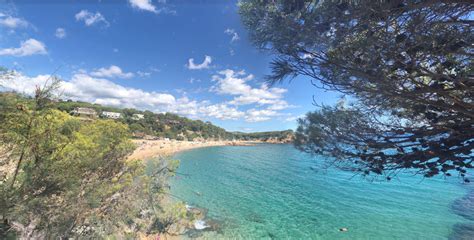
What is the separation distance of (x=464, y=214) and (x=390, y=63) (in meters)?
14.9

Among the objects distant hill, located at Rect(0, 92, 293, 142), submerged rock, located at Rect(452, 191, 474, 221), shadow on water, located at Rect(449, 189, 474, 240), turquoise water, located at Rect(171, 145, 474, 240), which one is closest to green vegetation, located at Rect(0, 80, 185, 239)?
turquoise water, located at Rect(171, 145, 474, 240)

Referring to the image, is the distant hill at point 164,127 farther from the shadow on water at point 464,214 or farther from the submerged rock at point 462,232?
the submerged rock at point 462,232

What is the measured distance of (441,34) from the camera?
115 inches

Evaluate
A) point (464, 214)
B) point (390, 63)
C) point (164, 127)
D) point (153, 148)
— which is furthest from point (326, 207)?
point (164, 127)

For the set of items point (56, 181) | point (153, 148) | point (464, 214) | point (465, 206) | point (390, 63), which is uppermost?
point (390, 63)

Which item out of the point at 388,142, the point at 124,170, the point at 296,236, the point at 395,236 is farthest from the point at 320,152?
the point at 124,170

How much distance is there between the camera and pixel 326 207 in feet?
46.5

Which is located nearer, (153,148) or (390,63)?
(390,63)

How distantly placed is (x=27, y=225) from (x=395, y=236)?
1334cm

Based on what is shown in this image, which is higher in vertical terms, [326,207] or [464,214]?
[464,214]

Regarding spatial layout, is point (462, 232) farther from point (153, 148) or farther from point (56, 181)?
point (153, 148)

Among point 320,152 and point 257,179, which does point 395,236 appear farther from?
point 257,179

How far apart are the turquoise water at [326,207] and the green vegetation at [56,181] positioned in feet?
13.0

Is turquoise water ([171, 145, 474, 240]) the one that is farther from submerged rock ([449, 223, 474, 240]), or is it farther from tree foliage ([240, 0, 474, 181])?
tree foliage ([240, 0, 474, 181])
